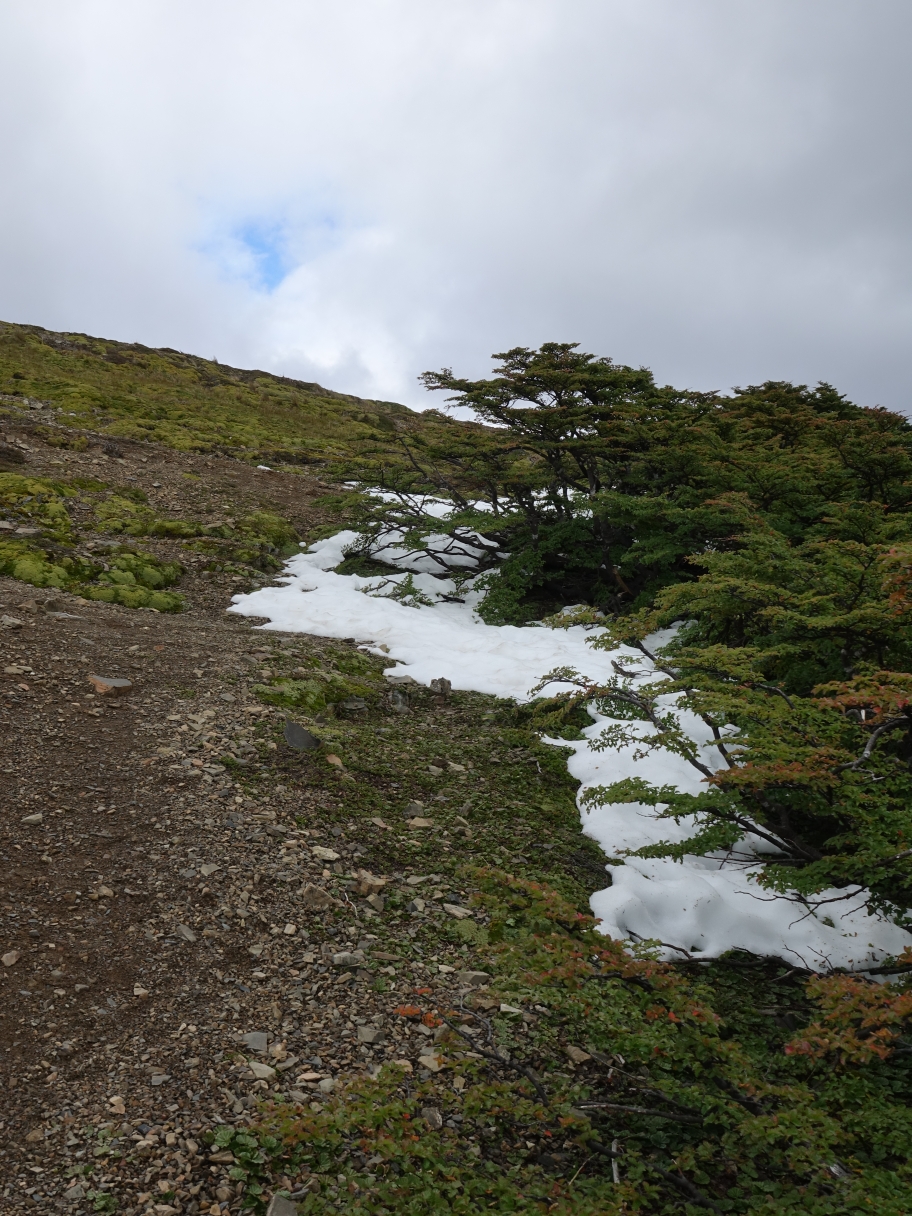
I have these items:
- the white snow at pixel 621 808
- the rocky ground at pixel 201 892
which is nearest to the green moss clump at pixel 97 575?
the white snow at pixel 621 808

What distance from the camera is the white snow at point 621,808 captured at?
414 cm

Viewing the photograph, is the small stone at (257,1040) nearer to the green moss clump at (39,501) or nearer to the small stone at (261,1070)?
the small stone at (261,1070)

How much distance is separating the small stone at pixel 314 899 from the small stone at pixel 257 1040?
0.87 meters

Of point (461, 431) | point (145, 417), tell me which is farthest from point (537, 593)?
point (145, 417)

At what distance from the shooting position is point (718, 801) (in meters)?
3.89

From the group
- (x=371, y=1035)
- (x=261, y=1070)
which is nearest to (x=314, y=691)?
(x=371, y=1035)

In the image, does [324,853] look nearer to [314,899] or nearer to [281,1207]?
[314,899]

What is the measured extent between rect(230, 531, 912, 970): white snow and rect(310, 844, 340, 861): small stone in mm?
1681

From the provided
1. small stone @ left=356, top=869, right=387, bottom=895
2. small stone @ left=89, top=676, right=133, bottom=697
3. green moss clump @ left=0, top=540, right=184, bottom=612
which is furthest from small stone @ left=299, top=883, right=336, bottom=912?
green moss clump @ left=0, top=540, right=184, bottom=612

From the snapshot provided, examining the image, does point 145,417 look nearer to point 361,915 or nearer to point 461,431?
point 461,431

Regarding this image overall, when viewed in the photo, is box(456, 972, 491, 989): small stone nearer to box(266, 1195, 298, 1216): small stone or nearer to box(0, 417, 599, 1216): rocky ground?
box(0, 417, 599, 1216): rocky ground

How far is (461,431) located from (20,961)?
35.2 ft

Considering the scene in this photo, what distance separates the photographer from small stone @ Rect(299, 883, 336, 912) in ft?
13.2

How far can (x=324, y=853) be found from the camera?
4500 mm
